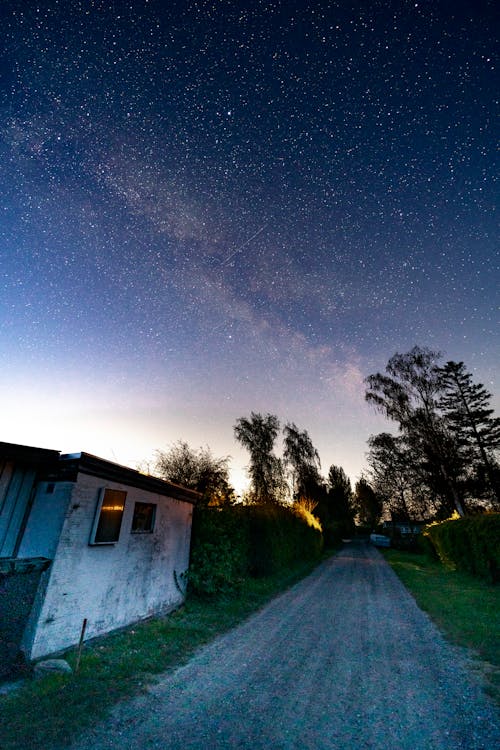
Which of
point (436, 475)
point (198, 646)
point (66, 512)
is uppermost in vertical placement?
point (436, 475)

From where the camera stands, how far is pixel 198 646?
6789mm

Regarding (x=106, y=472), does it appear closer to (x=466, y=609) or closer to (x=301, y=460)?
(x=466, y=609)

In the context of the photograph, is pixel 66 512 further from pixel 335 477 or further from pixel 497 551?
pixel 335 477

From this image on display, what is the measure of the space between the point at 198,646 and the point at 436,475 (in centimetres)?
2398

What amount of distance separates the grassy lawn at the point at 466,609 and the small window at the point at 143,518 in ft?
25.7

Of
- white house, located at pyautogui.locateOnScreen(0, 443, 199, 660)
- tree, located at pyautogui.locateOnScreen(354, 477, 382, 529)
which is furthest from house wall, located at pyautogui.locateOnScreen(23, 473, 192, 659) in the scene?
tree, located at pyautogui.locateOnScreen(354, 477, 382, 529)

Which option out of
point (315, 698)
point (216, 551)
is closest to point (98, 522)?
point (315, 698)

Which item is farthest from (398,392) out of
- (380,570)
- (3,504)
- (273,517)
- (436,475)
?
(3,504)

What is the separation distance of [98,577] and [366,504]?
245 feet

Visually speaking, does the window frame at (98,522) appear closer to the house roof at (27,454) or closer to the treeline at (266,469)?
the house roof at (27,454)

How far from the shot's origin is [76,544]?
6.73 meters

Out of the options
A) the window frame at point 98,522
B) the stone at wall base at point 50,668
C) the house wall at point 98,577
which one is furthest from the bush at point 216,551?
the stone at wall base at point 50,668

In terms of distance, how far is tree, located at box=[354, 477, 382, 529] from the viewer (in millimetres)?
67562

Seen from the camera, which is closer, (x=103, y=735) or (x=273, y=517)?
(x=103, y=735)
